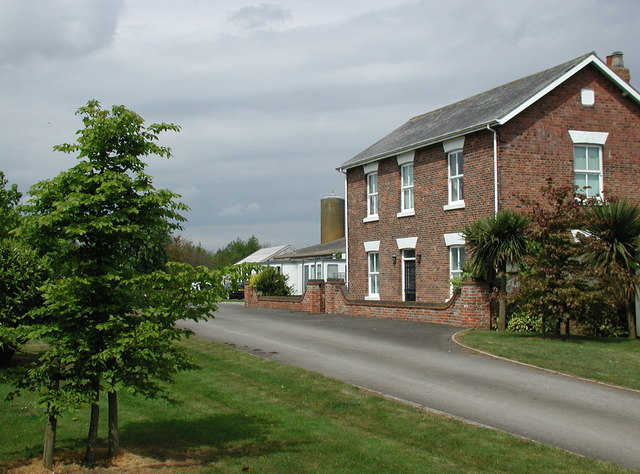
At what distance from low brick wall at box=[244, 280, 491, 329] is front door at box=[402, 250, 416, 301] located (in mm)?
2009

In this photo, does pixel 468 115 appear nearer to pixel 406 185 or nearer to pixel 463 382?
pixel 406 185

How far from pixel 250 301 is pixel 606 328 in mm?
21080

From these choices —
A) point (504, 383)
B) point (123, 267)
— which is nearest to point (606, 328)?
point (504, 383)

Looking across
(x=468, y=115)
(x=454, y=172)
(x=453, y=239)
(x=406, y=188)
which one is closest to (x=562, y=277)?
(x=453, y=239)

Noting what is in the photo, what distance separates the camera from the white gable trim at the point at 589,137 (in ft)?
75.4

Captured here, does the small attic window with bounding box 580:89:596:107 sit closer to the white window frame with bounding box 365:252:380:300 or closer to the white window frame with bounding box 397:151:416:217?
the white window frame with bounding box 397:151:416:217

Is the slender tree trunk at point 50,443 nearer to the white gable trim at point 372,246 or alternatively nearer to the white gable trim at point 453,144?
the white gable trim at point 453,144

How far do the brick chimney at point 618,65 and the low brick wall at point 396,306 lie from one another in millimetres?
11854

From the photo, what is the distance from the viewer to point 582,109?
76.1ft

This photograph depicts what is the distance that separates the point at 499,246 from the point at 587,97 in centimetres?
790

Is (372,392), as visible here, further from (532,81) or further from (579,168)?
(532,81)

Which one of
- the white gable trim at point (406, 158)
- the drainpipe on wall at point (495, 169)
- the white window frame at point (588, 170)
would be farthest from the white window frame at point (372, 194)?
the white window frame at point (588, 170)

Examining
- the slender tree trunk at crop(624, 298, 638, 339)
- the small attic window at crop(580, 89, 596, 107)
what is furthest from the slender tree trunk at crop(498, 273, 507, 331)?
the small attic window at crop(580, 89, 596, 107)

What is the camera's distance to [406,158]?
26.2 m
